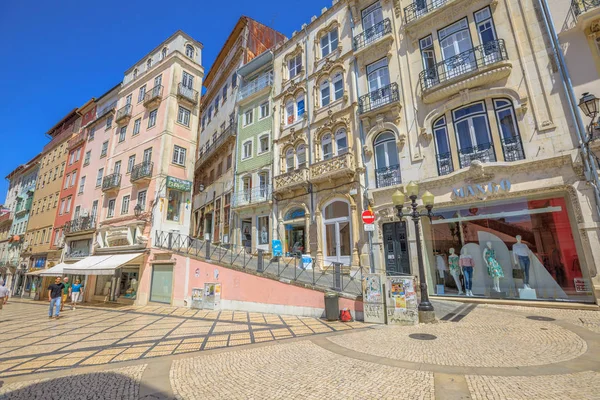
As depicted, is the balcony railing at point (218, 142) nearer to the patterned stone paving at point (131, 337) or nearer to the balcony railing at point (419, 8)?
the balcony railing at point (419, 8)

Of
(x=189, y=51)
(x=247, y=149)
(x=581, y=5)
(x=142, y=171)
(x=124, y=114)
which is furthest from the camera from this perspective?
(x=124, y=114)

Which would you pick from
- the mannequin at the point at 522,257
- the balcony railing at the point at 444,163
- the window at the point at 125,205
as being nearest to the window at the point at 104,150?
the window at the point at 125,205

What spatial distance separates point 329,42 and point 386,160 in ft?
31.5

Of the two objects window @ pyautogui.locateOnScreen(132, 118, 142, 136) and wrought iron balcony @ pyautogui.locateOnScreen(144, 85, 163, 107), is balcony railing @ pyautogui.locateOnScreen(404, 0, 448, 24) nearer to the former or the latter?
wrought iron balcony @ pyautogui.locateOnScreen(144, 85, 163, 107)

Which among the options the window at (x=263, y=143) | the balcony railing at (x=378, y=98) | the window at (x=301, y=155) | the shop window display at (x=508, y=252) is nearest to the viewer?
the shop window display at (x=508, y=252)

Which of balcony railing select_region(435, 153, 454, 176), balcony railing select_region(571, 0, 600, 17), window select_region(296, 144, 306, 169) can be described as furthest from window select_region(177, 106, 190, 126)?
balcony railing select_region(571, 0, 600, 17)

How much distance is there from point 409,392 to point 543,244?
9.70 metres

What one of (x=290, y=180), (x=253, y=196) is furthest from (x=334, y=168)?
(x=253, y=196)

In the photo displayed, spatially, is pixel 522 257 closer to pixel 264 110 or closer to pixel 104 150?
pixel 264 110

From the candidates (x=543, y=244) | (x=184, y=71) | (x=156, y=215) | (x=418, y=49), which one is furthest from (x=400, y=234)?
(x=184, y=71)

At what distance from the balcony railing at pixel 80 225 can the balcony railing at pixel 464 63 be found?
83.0 feet

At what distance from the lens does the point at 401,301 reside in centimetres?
816

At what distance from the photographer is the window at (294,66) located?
20.1 meters

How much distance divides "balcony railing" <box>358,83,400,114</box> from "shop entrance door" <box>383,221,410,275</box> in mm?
6292
